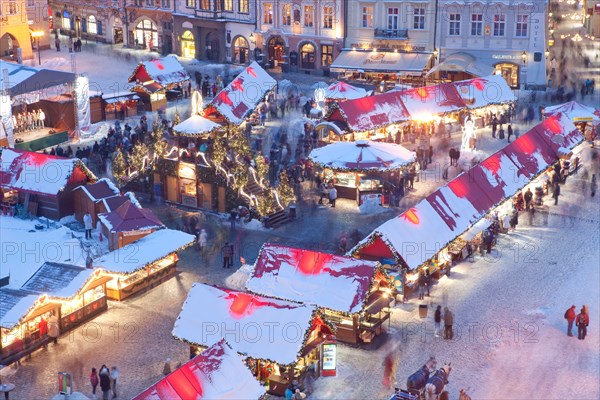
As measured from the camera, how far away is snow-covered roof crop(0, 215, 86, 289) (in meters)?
37.3

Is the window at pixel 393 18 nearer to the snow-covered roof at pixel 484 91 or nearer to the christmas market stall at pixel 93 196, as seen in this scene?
the snow-covered roof at pixel 484 91

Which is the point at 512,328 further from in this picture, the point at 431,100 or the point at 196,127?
the point at 431,100

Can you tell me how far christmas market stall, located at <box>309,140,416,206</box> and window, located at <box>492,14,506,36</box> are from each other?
2097 centimetres

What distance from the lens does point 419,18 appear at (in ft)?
212

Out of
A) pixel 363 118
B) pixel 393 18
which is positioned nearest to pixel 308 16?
pixel 393 18

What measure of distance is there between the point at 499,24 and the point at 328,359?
3887 centimetres

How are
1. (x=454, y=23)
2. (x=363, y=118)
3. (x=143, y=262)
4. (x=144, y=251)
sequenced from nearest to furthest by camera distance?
(x=143, y=262) < (x=144, y=251) < (x=363, y=118) < (x=454, y=23)

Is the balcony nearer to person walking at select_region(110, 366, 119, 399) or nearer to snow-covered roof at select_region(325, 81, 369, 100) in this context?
snow-covered roof at select_region(325, 81, 369, 100)

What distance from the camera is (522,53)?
207 ft

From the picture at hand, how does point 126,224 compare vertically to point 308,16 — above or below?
below

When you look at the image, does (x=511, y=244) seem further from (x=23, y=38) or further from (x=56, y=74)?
(x=23, y=38)

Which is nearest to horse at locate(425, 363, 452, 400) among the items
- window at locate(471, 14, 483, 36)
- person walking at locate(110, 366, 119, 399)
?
person walking at locate(110, 366, 119, 399)

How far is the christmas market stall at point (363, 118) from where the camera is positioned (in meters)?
49.4

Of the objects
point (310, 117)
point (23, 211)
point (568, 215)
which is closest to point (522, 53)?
point (310, 117)
